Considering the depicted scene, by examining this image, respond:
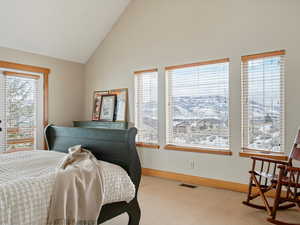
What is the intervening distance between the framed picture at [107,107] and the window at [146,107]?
555 mm

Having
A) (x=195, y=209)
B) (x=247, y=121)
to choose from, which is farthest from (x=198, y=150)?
(x=195, y=209)

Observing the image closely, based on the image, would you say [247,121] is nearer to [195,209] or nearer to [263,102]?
[263,102]

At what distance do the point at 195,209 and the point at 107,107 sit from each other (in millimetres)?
2862

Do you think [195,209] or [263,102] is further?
[263,102]

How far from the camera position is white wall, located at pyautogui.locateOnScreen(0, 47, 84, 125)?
4.71m

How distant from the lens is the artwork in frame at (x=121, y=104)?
4.65 m

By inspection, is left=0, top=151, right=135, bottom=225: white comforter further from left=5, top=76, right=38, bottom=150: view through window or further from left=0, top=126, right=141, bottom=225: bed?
left=5, top=76, right=38, bottom=150: view through window

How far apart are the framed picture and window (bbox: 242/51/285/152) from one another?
8.37ft

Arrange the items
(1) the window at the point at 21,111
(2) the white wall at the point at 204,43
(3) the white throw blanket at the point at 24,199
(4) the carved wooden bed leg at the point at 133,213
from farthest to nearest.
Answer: (1) the window at the point at 21,111 → (2) the white wall at the point at 204,43 → (4) the carved wooden bed leg at the point at 133,213 → (3) the white throw blanket at the point at 24,199

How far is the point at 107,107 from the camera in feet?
16.1

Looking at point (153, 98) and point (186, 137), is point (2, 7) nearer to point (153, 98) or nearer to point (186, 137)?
point (153, 98)

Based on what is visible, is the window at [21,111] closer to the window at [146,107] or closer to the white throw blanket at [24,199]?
the window at [146,107]

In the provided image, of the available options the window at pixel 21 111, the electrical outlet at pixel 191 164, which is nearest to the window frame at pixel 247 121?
the electrical outlet at pixel 191 164

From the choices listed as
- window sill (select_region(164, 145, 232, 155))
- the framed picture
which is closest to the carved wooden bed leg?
window sill (select_region(164, 145, 232, 155))
